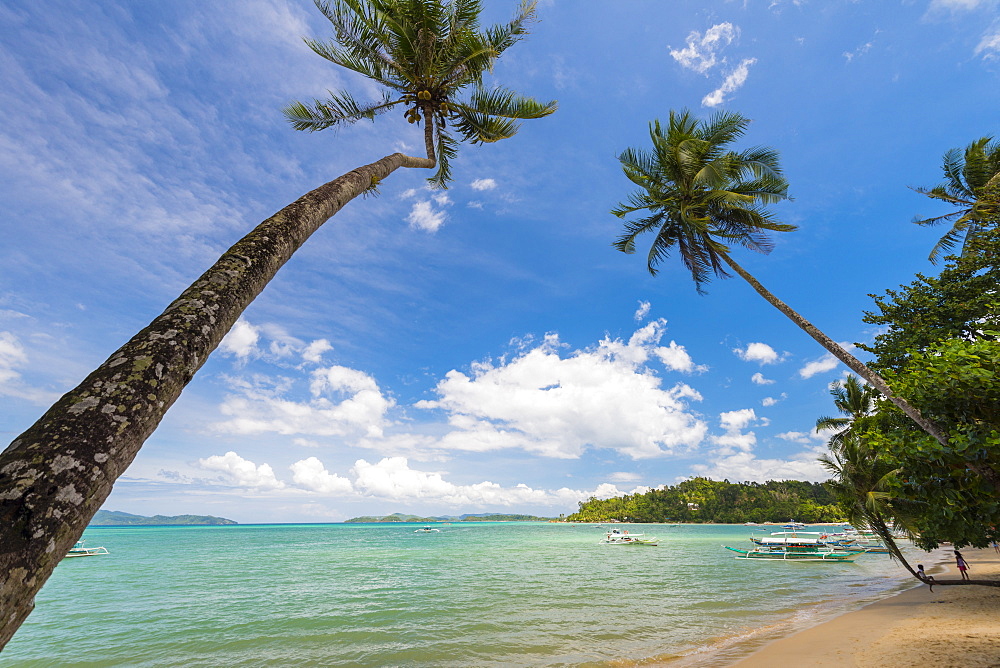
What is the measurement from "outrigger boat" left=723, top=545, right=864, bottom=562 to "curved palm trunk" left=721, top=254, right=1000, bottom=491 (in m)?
27.8

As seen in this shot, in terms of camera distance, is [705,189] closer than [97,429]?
No

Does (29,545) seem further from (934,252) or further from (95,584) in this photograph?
(95,584)

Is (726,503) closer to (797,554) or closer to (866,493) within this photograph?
(797,554)

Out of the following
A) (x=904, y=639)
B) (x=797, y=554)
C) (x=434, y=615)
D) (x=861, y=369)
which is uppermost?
(x=861, y=369)

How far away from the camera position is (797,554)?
1250 inches

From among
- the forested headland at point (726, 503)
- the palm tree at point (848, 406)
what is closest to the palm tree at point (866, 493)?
the palm tree at point (848, 406)

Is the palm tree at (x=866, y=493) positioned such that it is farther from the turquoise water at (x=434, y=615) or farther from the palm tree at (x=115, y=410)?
the palm tree at (x=115, y=410)

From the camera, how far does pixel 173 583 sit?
23.4 meters

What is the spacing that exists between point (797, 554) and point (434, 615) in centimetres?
2990

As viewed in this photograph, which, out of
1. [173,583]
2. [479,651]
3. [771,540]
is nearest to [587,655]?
[479,651]

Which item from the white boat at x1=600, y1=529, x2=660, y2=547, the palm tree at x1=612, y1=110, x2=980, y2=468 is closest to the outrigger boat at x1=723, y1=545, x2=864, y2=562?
the white boat at x1=600, y1=529, x2=660, y2=547

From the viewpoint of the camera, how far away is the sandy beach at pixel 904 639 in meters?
8.45

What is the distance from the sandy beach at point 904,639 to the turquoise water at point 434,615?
3.87 feet

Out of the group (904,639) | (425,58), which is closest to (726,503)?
(904,639)
